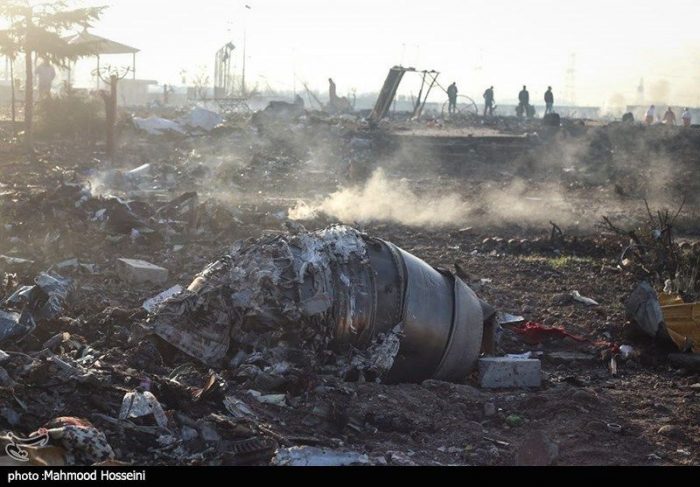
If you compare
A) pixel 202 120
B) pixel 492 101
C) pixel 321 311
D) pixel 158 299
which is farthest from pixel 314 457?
pixel 492 101

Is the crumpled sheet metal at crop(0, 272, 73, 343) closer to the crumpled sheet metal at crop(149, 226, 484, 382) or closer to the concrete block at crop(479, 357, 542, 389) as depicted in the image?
the crumpled sheet metal at crop(149, 226, 484, 382)

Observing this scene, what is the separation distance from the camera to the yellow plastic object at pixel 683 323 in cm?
678

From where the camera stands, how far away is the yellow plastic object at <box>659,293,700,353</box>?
267 inches

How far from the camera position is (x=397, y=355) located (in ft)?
19.1

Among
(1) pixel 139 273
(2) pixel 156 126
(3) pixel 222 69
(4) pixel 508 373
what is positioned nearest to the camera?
(4) pixel 508 373

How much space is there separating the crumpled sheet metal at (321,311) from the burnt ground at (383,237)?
0.22 m

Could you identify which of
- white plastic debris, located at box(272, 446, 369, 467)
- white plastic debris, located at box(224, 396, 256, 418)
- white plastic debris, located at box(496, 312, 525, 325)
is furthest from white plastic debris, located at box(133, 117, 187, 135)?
white plastic debris, located at box(272, 446, 369, 467)

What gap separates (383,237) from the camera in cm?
1242

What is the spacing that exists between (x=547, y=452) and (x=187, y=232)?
7.67 metres

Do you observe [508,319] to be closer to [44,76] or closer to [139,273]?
[139,273]

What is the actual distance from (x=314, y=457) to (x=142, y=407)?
106 centimetres

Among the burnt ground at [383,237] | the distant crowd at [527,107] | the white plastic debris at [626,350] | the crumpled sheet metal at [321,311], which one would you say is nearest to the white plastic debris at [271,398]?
the burnt ground at [383,237]

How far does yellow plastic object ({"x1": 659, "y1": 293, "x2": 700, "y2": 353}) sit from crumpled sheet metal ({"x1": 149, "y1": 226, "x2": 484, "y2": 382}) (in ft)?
7.14
